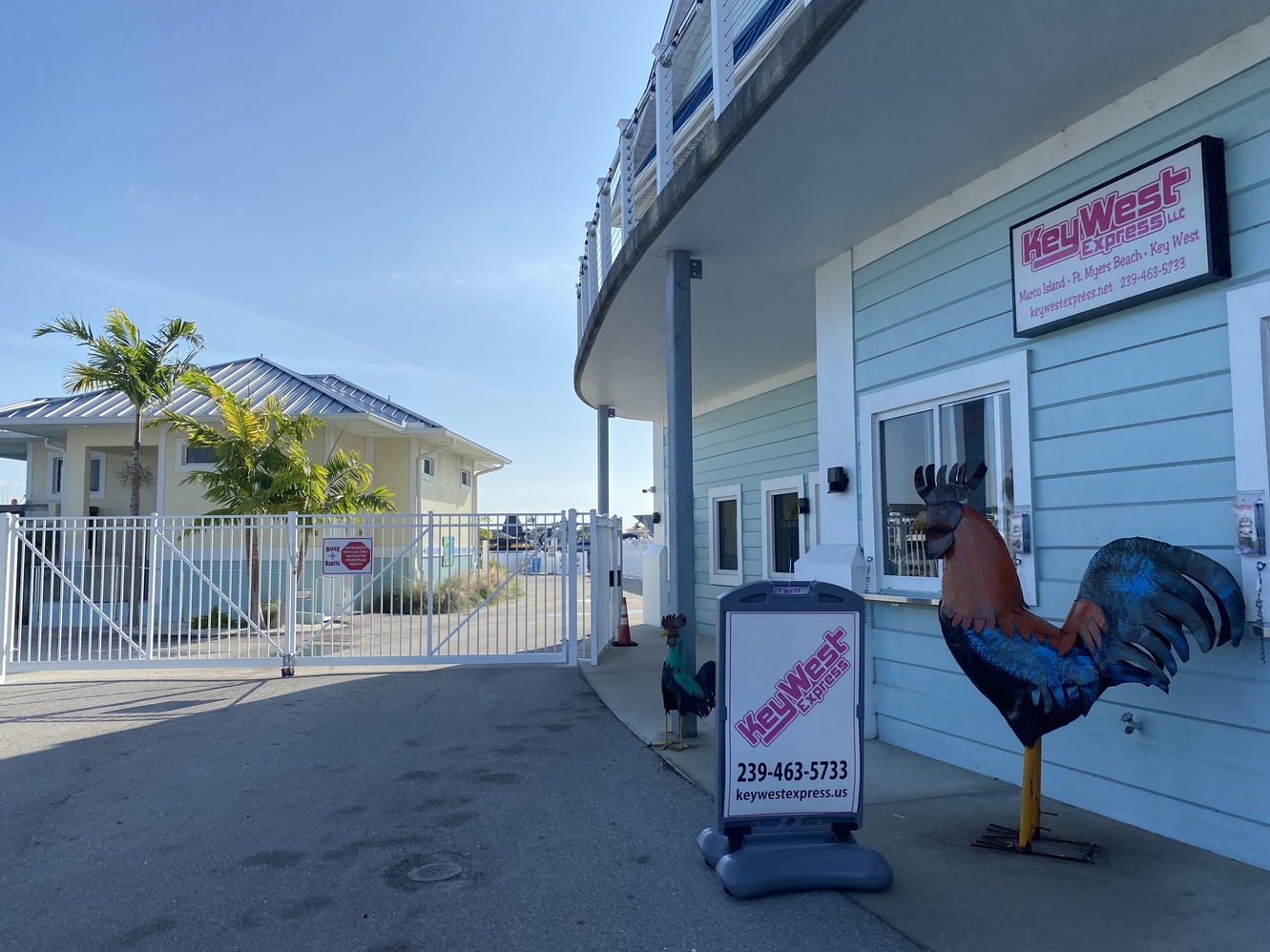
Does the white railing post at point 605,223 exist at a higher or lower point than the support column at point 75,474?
higher

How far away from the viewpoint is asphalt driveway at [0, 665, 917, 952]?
3.39 metres

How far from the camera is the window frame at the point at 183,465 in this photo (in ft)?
52.6

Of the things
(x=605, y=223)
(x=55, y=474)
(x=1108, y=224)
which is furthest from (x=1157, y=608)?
(x=55, y=474)

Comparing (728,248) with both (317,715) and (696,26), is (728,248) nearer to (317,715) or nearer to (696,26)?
(696,26)

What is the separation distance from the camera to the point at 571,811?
4.86 m

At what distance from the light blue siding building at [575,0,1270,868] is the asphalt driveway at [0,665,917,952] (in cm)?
194

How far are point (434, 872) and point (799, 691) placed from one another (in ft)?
6.38

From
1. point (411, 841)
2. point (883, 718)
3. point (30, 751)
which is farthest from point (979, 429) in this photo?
point (30, 751)

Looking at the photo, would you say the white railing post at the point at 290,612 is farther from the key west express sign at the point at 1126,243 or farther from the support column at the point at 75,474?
the support column at the point at 75,474

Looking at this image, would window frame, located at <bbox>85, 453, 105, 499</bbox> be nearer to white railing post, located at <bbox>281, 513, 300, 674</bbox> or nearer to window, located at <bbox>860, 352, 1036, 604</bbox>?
white railing post, located at <bbox>281, 513, 300, 674</bbox>

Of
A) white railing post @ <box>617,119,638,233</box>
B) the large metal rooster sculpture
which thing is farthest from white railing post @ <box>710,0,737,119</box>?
the large metal rooster sculpture

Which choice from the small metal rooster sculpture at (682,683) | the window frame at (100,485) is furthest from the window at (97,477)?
the small metal rooster sculpture at (682,683)

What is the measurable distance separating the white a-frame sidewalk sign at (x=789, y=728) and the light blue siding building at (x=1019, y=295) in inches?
65.4

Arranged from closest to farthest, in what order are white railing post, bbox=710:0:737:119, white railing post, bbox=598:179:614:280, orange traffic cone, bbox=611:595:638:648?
white railing post, bbox=710:0:737:119 < white railing post, bbox=598:179:614:280 < orange traffic cone, bbox=611:595:638:648
